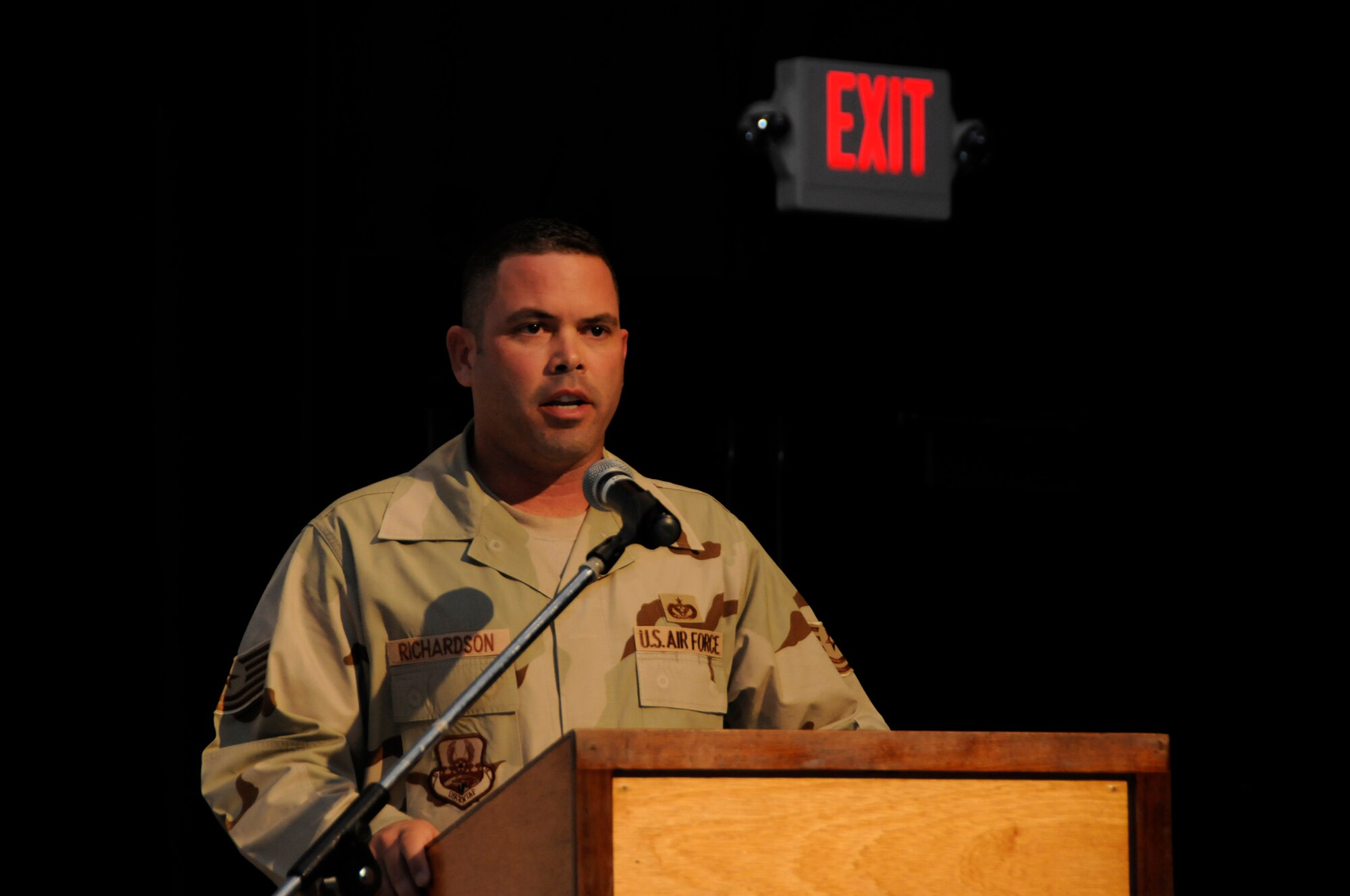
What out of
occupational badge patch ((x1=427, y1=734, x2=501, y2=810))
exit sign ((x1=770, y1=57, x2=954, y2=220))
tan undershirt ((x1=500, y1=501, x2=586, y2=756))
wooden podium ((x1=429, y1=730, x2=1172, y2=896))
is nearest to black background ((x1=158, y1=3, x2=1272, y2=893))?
exit sign ((x1=770, y1=57, x2=954, y2=220))

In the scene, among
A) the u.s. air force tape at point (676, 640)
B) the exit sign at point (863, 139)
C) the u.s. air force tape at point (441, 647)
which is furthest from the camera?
the exit sign at point (863, 139)

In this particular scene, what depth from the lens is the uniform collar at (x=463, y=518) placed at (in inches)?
90.2

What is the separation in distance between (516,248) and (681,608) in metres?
0.58

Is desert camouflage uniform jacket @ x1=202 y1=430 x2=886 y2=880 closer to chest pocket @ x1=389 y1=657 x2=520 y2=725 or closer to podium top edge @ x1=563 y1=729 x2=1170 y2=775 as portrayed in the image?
chest pocket @ x1=389 y1=657 x2=520 y2=725

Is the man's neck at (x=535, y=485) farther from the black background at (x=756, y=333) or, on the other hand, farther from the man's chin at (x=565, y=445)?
A: the black background at (x=756, y=333)

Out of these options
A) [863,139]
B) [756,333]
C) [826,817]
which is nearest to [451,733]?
[826,817]

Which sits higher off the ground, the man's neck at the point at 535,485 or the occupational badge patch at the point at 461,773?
the man's neck at the point at 535,485

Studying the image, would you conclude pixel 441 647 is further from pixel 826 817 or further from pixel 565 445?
pixel 826 817

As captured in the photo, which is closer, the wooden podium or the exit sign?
the wooden podium

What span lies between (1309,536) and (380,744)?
260 centimetres

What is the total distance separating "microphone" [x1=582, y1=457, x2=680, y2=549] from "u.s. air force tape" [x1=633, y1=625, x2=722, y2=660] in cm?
48

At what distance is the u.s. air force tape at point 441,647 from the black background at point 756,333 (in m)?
0.99

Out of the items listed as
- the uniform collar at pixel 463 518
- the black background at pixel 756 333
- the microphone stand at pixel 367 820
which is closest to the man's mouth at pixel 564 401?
the uniform collar at pixel 463 518

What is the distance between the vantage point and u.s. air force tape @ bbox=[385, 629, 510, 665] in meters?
2.17
